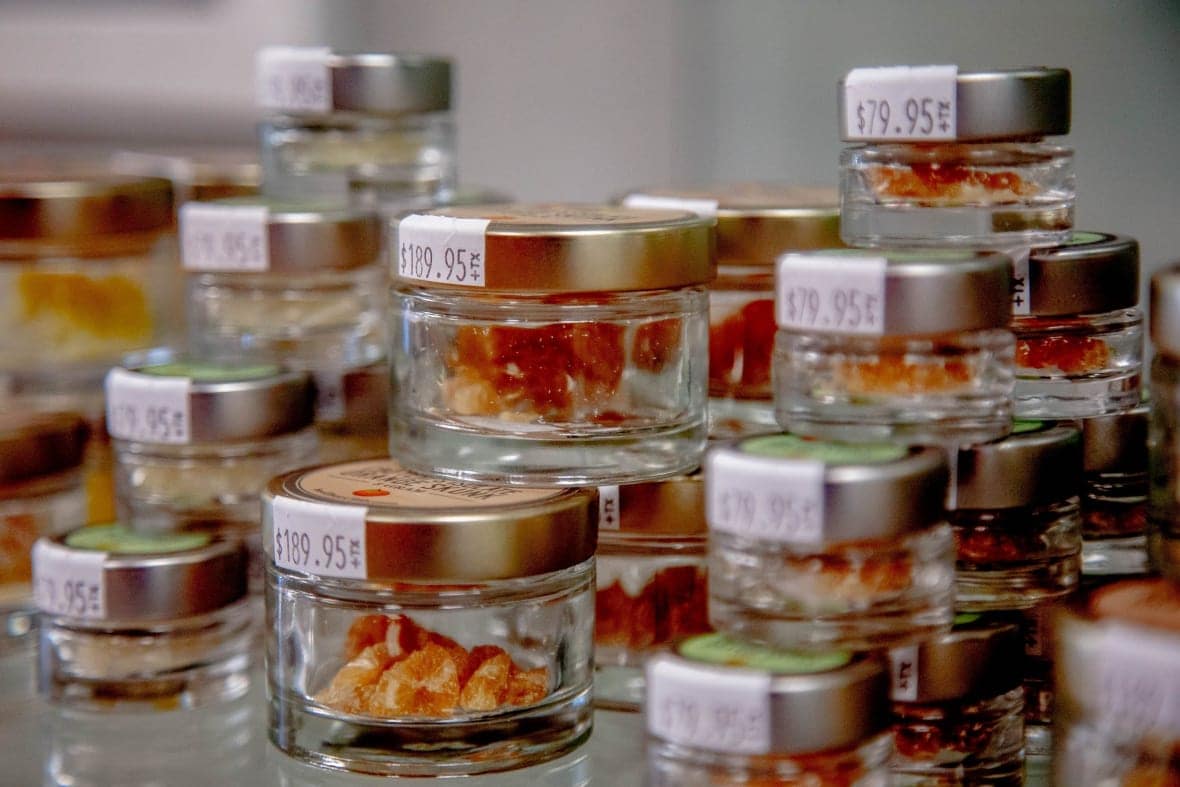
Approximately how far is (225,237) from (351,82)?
0.13 meters

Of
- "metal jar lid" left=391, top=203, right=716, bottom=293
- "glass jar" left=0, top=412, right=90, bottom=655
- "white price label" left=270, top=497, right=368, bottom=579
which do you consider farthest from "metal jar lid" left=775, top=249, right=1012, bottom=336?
"glass jar" left=0, top=412, right=90, bottom=655

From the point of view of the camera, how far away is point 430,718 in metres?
0.79

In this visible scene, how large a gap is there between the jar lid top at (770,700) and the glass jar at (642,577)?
19 centimetres

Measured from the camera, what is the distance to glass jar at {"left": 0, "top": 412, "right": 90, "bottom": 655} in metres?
1.04

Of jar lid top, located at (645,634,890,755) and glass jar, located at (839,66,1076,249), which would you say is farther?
glass jar, located at (839,66,1076,249)

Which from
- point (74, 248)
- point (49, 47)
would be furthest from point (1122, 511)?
point (49, 47)

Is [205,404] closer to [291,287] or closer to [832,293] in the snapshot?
[291,287]

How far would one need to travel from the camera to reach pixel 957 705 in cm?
75

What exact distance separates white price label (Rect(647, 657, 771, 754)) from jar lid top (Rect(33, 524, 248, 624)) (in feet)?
1.22

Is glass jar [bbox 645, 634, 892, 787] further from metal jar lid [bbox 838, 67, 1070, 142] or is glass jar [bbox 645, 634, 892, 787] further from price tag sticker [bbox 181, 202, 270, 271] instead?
price tag sticker [bbox 181, 202, 270, 271]

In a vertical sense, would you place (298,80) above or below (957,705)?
above

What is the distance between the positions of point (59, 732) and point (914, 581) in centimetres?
53

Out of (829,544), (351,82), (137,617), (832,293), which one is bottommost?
(137,617)

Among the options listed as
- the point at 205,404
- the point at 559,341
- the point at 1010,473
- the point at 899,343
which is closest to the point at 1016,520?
the point at 1010,473
